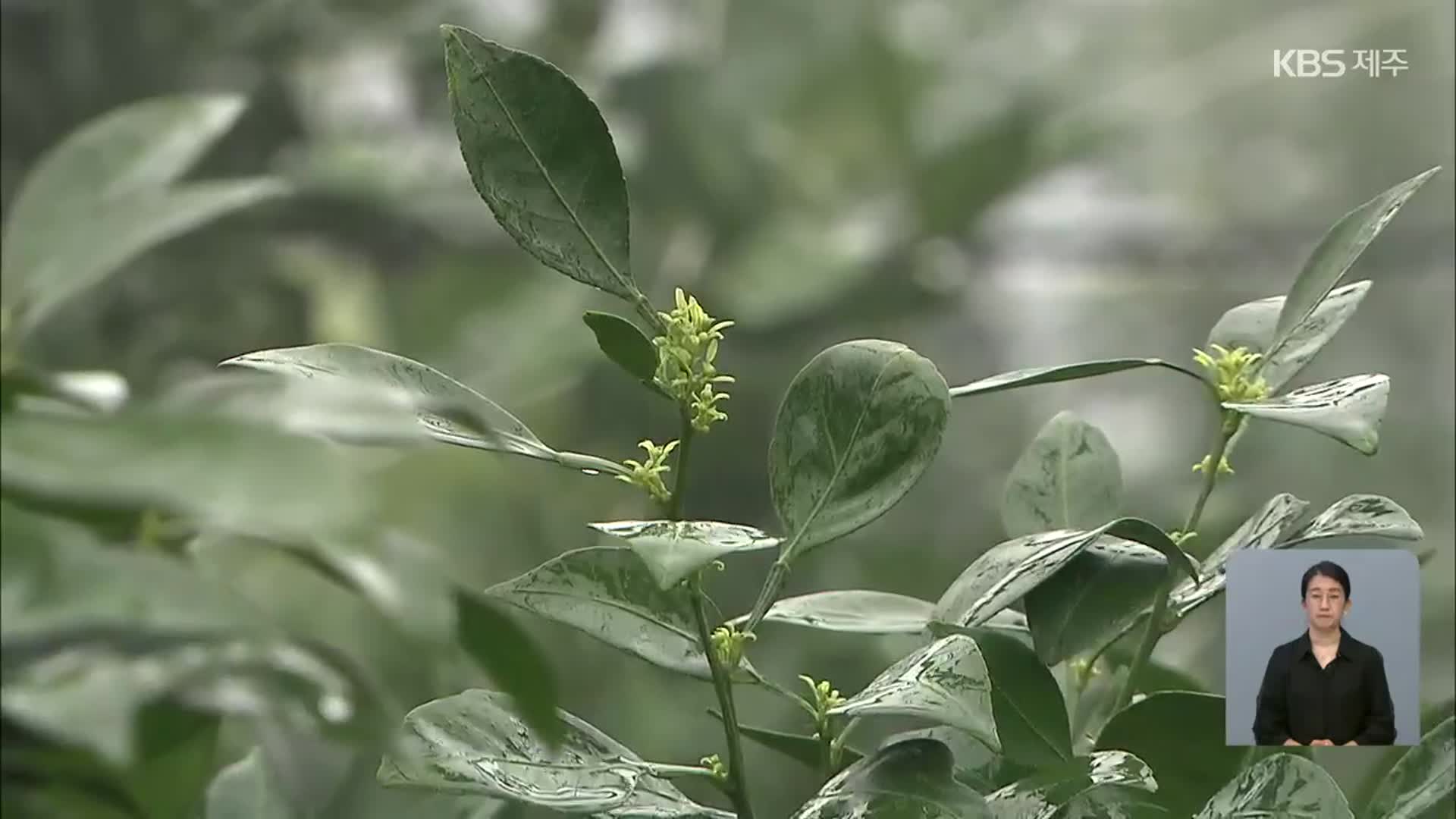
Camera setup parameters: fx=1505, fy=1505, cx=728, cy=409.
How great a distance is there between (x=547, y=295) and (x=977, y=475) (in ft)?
0.99

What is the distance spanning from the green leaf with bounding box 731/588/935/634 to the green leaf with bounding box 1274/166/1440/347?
4.2 inches

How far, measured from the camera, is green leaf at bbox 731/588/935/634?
1.18 feet

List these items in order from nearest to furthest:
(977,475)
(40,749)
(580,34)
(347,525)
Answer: (347,525)
(40,749)
(977,475)
(580,34)

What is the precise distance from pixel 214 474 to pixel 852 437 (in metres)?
0.12

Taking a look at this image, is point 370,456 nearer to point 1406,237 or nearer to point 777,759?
point 777,759

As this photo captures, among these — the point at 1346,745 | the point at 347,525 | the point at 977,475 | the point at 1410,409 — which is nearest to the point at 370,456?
the point at 347,525

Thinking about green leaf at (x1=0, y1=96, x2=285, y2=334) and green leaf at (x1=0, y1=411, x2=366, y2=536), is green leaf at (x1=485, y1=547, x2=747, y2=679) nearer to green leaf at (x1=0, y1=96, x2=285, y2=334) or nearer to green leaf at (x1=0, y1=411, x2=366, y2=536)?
green leaf at (x1=0, y1=411, x2=366, y2=536)

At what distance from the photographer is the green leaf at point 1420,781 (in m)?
0.35

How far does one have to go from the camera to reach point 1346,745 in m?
0.39

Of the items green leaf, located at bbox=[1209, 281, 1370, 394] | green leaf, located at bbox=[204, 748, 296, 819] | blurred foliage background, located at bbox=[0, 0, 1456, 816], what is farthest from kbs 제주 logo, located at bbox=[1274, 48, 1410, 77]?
green leaf, located at bbox=[204, 748, 296, 819]

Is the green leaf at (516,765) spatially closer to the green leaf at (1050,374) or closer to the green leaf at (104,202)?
the green leaf at (1050,374)

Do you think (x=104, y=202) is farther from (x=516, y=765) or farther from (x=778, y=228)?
(x=778, y=228)

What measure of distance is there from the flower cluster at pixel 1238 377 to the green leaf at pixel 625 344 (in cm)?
14

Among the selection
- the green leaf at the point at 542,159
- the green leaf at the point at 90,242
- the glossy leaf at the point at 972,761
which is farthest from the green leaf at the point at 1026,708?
the green leaf at the point at 90,242
